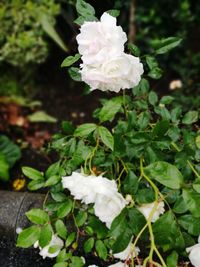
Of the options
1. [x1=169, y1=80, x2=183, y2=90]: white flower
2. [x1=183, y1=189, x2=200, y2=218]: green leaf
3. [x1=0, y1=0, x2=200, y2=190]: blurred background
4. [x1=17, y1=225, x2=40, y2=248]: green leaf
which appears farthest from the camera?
[x1=169, y1=80, x2=183, y2=90]: white flower

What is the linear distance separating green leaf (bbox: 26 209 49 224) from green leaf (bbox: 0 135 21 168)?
971 millimetres

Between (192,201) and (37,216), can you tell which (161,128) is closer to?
(192,201)

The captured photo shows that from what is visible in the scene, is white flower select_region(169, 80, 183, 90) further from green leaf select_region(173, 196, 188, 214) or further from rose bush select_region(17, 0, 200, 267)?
green leaf select_region(173, 196, 188, 214)

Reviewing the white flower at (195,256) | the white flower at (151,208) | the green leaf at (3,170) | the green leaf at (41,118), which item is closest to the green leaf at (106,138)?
the white flower at (151,208)

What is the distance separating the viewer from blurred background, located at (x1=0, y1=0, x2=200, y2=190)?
121 inches

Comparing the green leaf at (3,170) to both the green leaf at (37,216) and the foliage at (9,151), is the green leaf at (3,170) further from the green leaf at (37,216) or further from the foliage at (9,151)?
the green leaf at (37,216)

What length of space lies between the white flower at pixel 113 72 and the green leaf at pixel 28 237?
1.95 ft

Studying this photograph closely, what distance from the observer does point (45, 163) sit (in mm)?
2846

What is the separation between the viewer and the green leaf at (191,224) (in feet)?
5.21

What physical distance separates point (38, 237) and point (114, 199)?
37 centimetres

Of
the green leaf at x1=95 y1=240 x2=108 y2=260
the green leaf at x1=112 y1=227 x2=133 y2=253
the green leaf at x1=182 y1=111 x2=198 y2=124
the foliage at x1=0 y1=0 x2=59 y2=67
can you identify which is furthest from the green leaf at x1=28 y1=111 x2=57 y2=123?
the green leaf at x1=112 y1=227 x2=133 y2=253

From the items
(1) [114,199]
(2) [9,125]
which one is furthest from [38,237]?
(2) [9,125]

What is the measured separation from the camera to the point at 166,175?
1513mm

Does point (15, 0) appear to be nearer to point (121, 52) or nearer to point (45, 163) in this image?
point (45, 163)
